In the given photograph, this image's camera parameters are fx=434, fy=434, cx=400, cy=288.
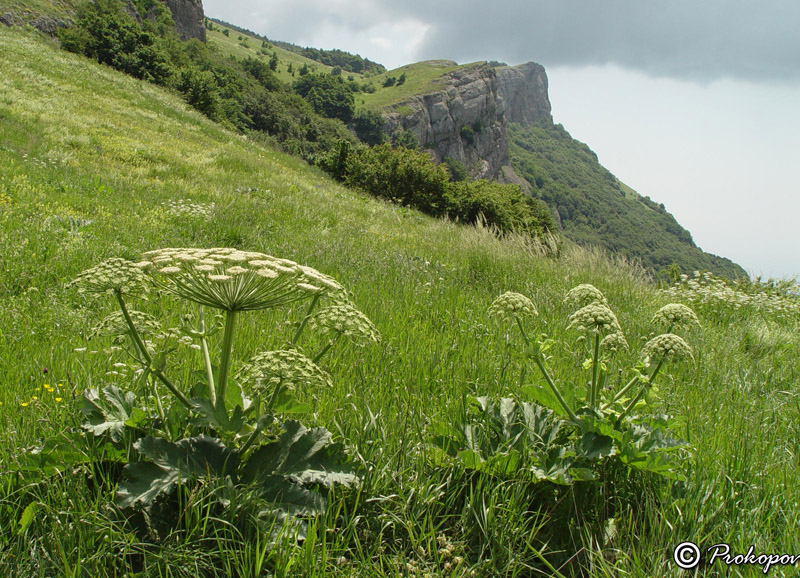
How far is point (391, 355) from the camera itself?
10.3ft

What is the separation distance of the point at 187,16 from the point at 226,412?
120 metres

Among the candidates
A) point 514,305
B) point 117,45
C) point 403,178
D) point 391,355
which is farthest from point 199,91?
point 514,305

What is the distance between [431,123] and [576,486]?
547ft

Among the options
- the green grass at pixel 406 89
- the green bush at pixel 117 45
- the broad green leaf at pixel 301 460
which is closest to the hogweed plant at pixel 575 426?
the broad green leaf at pixel 301 460

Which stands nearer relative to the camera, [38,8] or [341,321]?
[341,321]

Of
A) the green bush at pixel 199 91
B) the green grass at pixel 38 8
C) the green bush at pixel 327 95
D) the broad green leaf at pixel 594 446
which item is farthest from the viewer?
the green bush at pixel 327 95

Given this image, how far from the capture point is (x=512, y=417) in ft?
6.89

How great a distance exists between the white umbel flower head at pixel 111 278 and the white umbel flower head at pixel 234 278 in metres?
0.06

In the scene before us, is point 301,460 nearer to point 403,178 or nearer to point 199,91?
point 403,178

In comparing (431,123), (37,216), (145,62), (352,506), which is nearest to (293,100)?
(145,62)

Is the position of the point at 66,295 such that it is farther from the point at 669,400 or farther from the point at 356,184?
the point at 356,184

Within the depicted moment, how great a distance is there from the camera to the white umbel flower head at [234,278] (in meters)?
1.50

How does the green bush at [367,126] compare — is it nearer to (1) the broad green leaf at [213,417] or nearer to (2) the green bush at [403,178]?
(2) the green bush at [403,178]

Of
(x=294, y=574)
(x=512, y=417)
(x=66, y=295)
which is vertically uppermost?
(x=512, y=417)
